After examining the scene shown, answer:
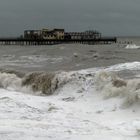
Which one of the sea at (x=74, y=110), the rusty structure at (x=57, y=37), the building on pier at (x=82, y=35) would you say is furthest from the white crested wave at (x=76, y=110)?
the building on pier at (x=82, y=35)

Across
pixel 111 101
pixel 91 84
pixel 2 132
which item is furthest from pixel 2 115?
pixel 91 84

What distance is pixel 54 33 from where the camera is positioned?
8381 centimetres

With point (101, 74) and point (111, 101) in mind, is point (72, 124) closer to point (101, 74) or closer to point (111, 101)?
point (111, 101)

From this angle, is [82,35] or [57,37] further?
[82,35]

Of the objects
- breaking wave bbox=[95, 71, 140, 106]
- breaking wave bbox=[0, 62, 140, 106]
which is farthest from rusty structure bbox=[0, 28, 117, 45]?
breaking wave bbox=[95, 71, 140, 106]

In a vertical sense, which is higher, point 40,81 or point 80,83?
point 80,83

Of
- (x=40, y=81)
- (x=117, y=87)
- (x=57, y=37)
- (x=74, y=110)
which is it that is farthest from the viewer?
(x=57, y=37)

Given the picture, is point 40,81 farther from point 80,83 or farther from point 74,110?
point 74,110

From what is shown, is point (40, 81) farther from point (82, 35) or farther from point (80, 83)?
point (82, 35)

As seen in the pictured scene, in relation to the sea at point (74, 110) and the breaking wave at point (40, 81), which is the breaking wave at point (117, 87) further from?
the breaking wave at point (40, 81)

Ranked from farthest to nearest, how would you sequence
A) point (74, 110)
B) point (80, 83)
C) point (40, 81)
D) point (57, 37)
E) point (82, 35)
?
1. point (82, 35)
2. point (57, 37)
3. point (40, 81)
4. point (80, 83)
5. point (74, 110)

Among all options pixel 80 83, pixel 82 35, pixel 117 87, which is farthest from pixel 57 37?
pixel 117 87

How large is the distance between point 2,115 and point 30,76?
7.30 meters

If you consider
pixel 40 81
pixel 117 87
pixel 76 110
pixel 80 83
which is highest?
pixel 117 87
